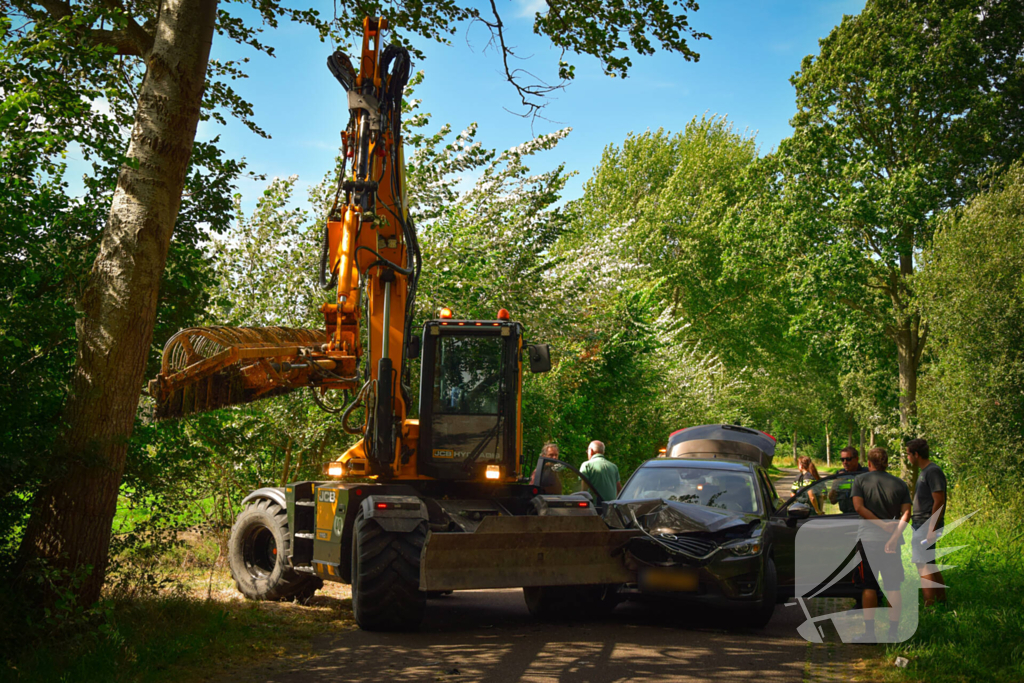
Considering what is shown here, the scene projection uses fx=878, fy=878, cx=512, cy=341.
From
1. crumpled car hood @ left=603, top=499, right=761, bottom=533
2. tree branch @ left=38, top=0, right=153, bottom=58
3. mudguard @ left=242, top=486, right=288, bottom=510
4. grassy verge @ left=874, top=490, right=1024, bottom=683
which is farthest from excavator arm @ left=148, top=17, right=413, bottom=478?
grassy verge @ left=874, top=490, right=1024, bottom=683

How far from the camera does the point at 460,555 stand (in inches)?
311

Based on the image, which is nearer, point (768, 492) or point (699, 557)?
point (699, 557)

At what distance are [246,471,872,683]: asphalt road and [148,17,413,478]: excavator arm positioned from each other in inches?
80.6

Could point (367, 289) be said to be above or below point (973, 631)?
above

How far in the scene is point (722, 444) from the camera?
18.7 meters

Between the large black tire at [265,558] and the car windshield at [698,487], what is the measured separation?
151 inches

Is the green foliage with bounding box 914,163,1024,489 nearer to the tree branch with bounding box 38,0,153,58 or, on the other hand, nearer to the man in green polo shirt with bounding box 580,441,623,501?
the man in green polo shirt with bounding box 580,441,623,501

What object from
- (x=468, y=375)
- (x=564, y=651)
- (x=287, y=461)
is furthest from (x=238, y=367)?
(x=287, y=461)

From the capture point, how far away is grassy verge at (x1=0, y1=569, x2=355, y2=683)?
5.91 metres

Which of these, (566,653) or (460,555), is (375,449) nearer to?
(460,555)

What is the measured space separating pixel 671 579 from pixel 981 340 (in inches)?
614

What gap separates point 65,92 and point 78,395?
9.11ft

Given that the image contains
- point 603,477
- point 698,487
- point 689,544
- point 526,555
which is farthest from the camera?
point 603,477

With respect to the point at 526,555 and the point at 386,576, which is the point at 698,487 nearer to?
the point at 526,555
